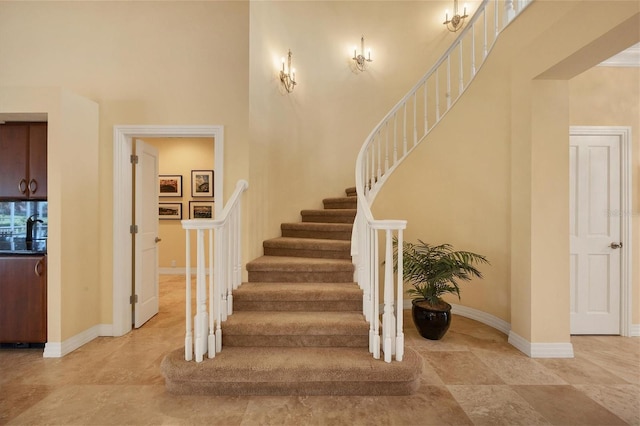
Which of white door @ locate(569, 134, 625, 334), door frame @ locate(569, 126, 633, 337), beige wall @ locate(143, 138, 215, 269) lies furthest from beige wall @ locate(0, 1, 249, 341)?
door frame @ locate(569, 126, 633, 337)

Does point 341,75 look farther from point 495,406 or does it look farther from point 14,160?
point 495,406

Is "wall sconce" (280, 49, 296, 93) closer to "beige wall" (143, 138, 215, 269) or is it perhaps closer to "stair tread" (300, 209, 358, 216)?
"stair tread" (300, 209, 358, 216)

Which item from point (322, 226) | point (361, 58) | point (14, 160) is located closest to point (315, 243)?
point (322, 226)

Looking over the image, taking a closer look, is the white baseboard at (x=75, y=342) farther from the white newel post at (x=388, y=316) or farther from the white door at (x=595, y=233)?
the white door at (x=595, y=233)

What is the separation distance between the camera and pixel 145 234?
3.49 metres

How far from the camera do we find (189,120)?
310cm

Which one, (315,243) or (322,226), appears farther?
(322,226)

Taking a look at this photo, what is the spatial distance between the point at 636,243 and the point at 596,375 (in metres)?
1.71

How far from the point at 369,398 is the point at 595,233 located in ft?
9.86

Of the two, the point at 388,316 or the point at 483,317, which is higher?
the point at 388,316

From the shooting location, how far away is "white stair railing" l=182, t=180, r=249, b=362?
2158mm

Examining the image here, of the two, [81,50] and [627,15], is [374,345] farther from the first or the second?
[81,50]

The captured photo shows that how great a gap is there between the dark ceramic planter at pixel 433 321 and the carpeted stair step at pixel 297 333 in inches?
37.3

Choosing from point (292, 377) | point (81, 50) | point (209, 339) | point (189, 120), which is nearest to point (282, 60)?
point (189, 120)
